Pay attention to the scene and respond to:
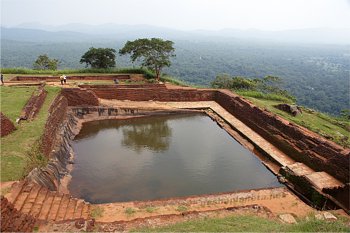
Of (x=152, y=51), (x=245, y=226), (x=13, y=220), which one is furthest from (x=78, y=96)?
(x=245, y=226)

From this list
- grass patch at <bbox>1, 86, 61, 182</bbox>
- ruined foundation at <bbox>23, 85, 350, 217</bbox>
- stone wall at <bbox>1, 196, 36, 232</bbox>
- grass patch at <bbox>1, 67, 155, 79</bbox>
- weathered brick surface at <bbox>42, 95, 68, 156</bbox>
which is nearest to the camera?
stone wall at <bbox>1, 196, 36, 232</bbox>

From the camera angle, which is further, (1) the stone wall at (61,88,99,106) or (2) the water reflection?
(1) the stone wall at (61,88,99,106)

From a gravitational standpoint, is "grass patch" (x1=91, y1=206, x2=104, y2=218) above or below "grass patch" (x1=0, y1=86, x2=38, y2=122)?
below

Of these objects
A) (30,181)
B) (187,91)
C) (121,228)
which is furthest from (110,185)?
(187,91)

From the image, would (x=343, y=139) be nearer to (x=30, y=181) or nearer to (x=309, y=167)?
(x=309, y=167)

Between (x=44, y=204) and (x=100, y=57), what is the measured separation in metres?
20.9

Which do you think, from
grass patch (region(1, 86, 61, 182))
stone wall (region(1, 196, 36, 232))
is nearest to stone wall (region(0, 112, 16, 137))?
grass patch (region(1, 86, 61, 182))

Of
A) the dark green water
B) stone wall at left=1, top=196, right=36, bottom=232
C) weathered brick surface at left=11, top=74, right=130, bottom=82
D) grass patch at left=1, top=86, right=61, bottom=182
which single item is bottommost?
the dark green water

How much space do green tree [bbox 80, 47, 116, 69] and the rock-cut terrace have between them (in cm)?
636

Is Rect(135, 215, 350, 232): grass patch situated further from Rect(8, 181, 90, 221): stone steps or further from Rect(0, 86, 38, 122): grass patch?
Rect(0, 86, 38, 122): grass patch

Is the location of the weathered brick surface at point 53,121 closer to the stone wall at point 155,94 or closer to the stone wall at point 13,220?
the stone wall at point 155,94

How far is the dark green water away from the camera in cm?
967

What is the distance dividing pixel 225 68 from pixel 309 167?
100690 millimetres

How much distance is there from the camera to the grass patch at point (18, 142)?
8047 millimetres
